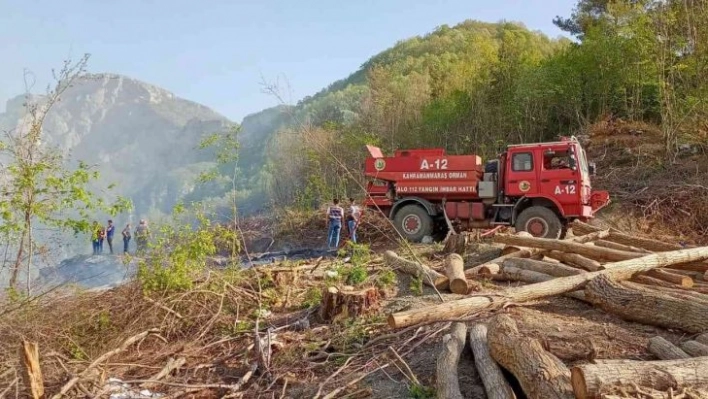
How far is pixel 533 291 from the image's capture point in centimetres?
552

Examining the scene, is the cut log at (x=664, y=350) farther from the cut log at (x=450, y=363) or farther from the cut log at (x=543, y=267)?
the cut log at (x=543, y=267)

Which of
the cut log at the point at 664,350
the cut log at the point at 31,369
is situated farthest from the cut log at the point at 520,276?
the cut log at the point at 31,369

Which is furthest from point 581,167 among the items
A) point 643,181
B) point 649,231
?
point 643,181

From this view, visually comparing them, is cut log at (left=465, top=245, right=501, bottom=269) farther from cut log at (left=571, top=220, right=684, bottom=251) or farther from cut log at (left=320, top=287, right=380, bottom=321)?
cut log at (left=320, top=287, right=380, bottom=321)

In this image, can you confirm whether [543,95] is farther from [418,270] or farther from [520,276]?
[418,270]

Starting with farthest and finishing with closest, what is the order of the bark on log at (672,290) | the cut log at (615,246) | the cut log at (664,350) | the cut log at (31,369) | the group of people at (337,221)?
1. the group of people at (337,221)
2. the cut log at (615,246)
3. the bark on log at (672,290)
4. the cut log at (664,350)
5. the cut log at (31,369)

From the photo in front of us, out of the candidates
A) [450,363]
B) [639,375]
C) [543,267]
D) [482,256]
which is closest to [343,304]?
[450,363]

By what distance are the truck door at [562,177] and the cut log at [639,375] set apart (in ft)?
24.8

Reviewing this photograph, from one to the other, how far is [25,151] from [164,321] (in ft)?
8.34

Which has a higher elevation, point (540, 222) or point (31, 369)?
point (31, 369)

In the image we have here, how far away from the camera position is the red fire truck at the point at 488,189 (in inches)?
417

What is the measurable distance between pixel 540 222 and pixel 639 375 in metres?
8.02

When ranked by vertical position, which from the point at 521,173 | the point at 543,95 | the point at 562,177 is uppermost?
the point at 543,95

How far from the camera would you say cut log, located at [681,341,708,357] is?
393cm
